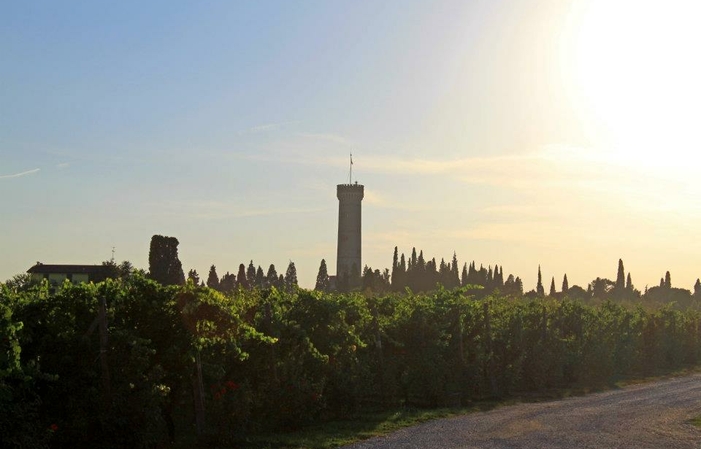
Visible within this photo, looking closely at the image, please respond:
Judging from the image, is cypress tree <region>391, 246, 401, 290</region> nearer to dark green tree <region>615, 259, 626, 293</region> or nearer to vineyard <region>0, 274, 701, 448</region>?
dark green tree <region>615, 259, 626, 293</region>

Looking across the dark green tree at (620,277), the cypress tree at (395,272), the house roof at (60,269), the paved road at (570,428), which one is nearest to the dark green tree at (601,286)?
the dark green tree at (620,277)

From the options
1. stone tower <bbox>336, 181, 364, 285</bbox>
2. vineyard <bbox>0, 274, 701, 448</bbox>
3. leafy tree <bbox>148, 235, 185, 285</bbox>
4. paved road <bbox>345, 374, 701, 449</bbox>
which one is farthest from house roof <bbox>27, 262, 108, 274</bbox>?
paved road <bbox>345, 374, 701, 449</bbox>

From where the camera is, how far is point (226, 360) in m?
18.0

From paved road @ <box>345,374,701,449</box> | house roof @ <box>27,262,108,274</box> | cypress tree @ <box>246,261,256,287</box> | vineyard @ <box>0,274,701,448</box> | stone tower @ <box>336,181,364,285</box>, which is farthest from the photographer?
cypress tree @ <box>246,261,256,287</box>

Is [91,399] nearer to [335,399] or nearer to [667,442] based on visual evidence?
[335,399]

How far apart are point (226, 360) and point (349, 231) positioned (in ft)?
412

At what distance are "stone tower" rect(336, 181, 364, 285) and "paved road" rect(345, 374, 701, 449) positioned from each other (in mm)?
110319

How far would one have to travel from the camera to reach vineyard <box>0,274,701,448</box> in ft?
47.9

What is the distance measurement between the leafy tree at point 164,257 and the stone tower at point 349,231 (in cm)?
4714

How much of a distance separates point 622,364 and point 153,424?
31.7 meters

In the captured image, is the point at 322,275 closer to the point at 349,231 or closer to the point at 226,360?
the point at 349,231

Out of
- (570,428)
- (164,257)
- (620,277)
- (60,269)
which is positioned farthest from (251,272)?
(570,428)

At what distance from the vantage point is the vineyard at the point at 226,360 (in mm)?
14586

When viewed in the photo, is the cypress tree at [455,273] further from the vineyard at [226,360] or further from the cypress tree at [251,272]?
the vineyard at [226,360]
